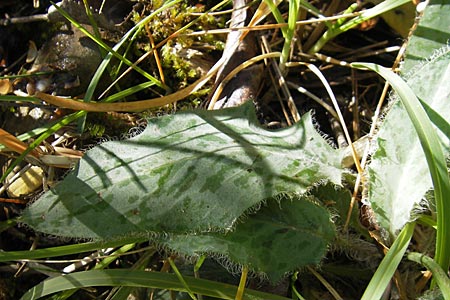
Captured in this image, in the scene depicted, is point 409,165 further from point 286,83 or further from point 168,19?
point 168,19

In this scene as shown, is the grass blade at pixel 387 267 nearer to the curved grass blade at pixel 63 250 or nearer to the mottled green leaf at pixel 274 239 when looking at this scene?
the mottled green leaf at pixel 274 239

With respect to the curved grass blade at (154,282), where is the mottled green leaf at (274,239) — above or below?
above

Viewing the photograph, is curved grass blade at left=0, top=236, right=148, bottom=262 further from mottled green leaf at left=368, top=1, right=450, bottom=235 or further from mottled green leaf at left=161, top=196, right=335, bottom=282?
mottled green leaf at left=368, top=1, right=450, bottom=235

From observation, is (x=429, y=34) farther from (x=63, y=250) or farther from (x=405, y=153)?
(x=63, y=250)

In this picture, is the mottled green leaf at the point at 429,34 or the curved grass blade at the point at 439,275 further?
the mottled green leaf at the point at 429,34

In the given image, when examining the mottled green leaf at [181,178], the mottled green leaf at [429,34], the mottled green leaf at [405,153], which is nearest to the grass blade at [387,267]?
the mottled green leaf at [405,153]

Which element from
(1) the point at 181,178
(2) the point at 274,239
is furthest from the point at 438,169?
(1) the point at 181,178

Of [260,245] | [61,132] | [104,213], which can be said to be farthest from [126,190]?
[61,132]
